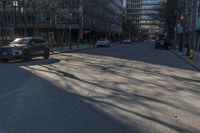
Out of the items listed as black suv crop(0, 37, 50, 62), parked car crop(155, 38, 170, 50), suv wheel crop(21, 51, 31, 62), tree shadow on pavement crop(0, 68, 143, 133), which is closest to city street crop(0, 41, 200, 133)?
tree shadow on pavement crop(0, 68, 143, 133)

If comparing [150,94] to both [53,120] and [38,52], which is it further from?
[38,52]

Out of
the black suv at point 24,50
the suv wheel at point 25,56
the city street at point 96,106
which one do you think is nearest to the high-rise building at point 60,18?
the black suv at point 24,50

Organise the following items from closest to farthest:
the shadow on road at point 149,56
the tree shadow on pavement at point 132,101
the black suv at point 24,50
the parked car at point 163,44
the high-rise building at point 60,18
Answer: the tree shadow on pavement at point 132,101 → the black suv at point 24,50 → the shadow on road at point 149,56 → the high-rise building at point 60,18 → the parked car at point 163,44

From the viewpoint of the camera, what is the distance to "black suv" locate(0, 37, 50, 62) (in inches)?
989

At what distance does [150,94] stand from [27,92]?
368 centimetres

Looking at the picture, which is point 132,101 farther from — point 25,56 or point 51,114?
point 25,56

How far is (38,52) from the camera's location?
28.2 metres

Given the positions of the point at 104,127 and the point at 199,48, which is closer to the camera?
the point at 104,127

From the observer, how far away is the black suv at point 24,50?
82.4ft

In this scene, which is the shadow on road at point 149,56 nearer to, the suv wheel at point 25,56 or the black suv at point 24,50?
the black suv at point 24,50

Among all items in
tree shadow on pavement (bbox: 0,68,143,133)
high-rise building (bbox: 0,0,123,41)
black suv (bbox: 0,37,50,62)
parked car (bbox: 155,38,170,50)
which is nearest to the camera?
tree shadow on pavement (bbox: 0,68,143,133)


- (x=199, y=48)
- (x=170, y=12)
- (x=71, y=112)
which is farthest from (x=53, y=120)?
(x=170, y=12)

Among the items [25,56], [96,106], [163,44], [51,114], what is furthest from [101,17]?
[51,114]

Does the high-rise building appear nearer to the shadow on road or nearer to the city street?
the shadow on road
